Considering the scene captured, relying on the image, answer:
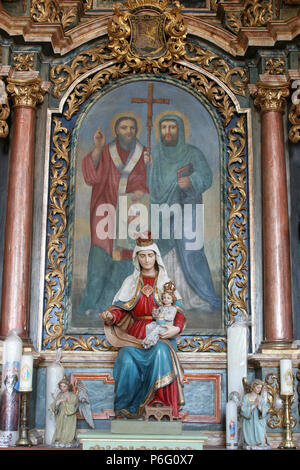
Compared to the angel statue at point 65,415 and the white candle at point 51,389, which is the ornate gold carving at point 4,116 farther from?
the angel statue at point 65,415

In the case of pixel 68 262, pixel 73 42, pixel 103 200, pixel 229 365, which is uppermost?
pixel 73 42

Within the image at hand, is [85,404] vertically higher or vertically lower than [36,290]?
lower

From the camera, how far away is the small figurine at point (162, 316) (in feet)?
24.3

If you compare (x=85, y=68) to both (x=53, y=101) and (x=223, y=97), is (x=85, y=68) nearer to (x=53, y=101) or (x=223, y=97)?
(x=53, y=101)

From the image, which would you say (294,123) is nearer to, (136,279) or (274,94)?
(274,94)

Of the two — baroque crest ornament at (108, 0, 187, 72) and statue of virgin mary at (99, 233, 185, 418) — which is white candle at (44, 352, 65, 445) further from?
baroque crest ornament at (108, 0, 187, 72)

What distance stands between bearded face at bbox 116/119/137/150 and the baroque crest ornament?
2.14 feet

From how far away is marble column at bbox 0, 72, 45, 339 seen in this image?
8.27 m

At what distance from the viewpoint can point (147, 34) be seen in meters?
9.22

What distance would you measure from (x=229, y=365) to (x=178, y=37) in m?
3.67

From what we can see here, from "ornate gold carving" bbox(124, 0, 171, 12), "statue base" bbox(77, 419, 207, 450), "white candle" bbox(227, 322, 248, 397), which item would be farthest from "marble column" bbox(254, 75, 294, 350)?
"statue base" bbox(77, 419, 207, 450)

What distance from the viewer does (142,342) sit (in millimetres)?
7461
